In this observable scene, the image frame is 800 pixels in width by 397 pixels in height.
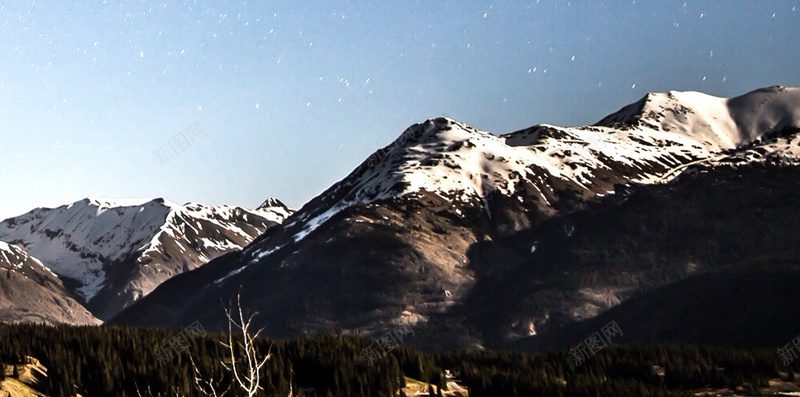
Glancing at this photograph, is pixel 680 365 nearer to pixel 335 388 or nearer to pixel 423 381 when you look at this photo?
pixel 423 381

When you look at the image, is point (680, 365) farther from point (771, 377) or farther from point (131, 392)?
point (131, 392)

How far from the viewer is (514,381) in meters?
63.9

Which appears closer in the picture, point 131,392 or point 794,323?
point 131,392

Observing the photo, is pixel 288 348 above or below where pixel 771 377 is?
above

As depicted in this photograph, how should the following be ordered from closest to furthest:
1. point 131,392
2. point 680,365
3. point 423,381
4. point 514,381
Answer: point 131,392, point 423,381, point 514,381, point 680,365

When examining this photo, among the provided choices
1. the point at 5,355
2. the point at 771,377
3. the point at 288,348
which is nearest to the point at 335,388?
the point at 288,348

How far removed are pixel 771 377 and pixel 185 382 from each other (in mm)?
62595

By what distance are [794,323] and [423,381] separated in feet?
503

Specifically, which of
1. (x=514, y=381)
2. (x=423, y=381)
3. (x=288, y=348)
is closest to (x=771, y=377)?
(x=514, y=381)

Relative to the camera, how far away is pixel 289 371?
57500mm

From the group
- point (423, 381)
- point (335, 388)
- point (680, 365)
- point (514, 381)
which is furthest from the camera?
Answer: point (680, 365)

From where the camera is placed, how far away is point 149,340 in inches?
2392

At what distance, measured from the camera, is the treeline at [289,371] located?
4747 centimetres

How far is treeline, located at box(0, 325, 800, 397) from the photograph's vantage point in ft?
156
